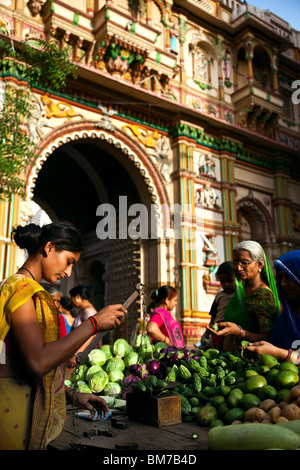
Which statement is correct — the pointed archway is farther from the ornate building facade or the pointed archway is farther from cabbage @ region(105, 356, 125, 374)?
cabbage @ region(105, 356, 125, 374)

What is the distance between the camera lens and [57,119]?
8.72 metres

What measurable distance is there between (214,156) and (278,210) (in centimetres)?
311

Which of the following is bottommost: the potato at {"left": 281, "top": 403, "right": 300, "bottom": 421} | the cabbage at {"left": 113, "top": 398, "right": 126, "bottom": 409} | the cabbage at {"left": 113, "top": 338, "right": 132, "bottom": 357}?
the cabbage at {"left": 113, "top": 398, "right": 126, "bottom": 409}

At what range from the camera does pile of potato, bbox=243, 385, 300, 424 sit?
1759 millimetres

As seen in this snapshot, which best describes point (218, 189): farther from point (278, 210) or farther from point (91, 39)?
point (91, 39)

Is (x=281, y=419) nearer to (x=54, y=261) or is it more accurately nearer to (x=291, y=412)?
(x=291, y=412)

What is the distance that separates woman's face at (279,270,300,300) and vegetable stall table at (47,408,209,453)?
3.50ft

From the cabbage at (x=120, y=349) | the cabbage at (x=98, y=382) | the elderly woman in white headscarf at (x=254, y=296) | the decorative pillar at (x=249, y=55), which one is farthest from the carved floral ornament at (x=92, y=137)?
the elderly woman in white headscarf at (x=254, y=296)

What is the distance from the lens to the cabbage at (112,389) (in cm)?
291

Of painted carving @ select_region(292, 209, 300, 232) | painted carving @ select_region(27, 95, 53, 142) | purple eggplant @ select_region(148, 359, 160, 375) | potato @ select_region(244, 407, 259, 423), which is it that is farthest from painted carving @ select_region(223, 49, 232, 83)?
potato @ select_region(244, 407, 259, 423)

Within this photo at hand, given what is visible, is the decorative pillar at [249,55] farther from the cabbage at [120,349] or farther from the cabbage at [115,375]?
the cabbage at [115,375]

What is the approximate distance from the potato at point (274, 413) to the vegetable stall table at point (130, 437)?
0.32 meters

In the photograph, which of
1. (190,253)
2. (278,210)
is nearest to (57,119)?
(190,253)

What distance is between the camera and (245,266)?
9.73 ft
